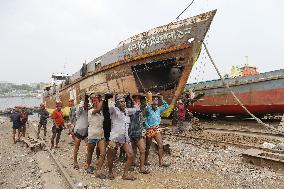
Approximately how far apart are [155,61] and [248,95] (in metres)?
4.86

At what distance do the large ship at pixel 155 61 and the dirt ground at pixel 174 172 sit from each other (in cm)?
413

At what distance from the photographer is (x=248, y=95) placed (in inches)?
616

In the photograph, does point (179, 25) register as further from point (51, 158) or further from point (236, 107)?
point (51, 158)

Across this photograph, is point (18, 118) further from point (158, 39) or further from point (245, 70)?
point (245, 70)

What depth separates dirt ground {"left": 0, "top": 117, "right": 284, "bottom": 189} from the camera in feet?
21.8

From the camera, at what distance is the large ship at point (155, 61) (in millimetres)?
13055

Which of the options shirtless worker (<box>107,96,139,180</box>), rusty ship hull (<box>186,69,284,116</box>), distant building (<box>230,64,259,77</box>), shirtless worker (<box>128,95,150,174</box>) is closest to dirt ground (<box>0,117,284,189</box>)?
shirtless worker (<box>128,95,150,174</box>)

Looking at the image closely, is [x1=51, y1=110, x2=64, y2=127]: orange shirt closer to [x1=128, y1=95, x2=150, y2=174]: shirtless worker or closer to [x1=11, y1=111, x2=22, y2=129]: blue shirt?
[x1=11, y1=111, x2=22, y2=129]: blue shirt

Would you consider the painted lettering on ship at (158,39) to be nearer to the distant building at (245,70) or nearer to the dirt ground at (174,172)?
the dirt ground at (174,172)

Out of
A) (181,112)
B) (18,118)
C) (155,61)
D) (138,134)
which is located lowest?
(138,134)

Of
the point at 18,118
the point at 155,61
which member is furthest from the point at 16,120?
the point at 155,61

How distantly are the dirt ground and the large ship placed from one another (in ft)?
13.5

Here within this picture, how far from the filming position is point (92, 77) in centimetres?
1611

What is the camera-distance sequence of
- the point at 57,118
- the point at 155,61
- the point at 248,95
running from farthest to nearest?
the point at 248,95
the point at 155,61
the point at 57,118
